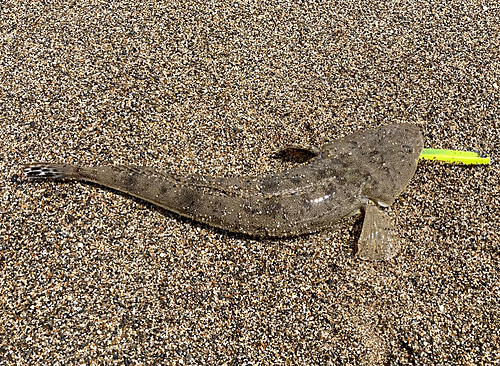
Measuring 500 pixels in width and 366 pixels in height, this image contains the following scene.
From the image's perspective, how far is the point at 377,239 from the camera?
3346 millimetres

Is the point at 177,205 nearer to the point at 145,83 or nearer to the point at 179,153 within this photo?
the point at 179,153

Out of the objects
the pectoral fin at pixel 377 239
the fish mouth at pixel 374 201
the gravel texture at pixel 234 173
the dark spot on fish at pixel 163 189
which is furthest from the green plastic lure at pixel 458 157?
the dark spot on fish at pixel 163 189

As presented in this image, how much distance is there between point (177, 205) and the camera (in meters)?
3.40

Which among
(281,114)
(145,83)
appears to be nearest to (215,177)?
(281,114)

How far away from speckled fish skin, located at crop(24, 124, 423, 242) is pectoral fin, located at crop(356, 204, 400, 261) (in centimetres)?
15

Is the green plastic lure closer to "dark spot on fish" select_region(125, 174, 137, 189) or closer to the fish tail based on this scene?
"dark spot on fish" select_region(125, 174, 137, 189)

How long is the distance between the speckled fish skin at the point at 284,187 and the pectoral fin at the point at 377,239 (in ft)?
0.50

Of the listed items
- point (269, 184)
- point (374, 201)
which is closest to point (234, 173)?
point (269, 184)

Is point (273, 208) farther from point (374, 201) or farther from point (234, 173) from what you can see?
point (374, 201)

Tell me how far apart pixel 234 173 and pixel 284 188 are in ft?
1.64

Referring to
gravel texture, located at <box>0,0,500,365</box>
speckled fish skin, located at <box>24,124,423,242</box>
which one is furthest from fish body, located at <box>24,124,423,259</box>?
gravel texture, located at <box>0,0,500,365</box>

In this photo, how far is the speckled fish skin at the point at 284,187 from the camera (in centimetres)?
337

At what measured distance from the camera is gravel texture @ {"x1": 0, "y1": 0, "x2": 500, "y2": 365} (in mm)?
3062

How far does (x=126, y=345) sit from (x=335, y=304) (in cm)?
149
